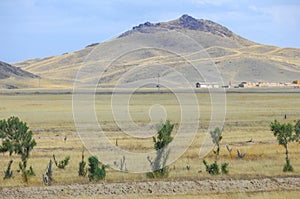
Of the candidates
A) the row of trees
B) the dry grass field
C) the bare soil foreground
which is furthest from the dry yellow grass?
the bare soil foreground

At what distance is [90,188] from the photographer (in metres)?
20.8

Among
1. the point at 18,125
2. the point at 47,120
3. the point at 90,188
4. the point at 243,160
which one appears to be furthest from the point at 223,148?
the point at 47,120

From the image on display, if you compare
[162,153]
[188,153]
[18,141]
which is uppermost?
[18,141]

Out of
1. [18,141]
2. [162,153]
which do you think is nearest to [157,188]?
[162,153]

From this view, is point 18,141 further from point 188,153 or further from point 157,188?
point 188,153

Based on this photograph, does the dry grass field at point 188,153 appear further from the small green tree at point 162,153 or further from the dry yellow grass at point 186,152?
the small green tree at point 162,153

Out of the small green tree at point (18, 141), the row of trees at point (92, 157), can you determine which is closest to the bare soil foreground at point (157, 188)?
the row of trees at point (92, 157)

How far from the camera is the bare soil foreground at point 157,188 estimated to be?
20.3 metres

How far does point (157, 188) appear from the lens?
68.7ft

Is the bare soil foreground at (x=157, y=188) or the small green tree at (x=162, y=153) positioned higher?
the small green tree at (x=162, y=153)

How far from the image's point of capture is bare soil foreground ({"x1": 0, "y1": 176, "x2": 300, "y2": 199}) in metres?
20.3

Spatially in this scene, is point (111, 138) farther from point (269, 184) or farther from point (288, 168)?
point (269, 184)

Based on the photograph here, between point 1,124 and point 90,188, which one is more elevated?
point 1,124

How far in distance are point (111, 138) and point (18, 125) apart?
53.5 ft
